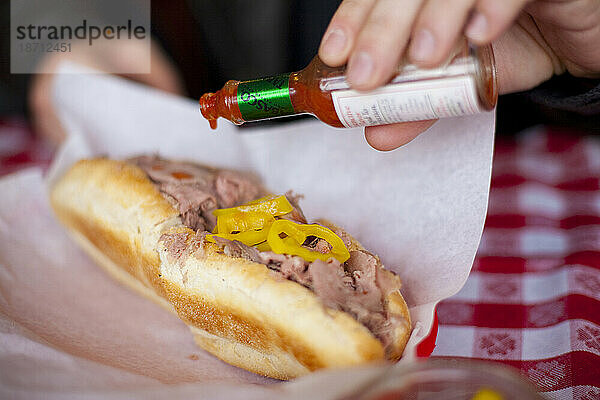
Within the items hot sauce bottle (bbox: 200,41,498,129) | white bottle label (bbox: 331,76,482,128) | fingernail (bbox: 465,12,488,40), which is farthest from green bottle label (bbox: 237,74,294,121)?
fingernail (bbox: 465,12,488,40)

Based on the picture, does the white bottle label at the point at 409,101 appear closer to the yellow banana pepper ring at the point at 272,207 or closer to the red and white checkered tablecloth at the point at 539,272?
the yellow banana pepper ring at the point at 272,207

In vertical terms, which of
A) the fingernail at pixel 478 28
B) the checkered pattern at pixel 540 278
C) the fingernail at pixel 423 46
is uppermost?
the fingernail at pixel 478 28

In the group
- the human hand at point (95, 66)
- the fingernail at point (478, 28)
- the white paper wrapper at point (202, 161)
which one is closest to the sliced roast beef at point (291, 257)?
the white paper wrapper at point (202, 161)

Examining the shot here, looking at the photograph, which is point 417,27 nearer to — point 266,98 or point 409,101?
point 409,101

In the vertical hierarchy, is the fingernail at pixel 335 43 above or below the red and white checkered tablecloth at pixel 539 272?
above

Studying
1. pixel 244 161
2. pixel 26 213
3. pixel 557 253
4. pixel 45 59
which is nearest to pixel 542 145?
pixel 557 253
